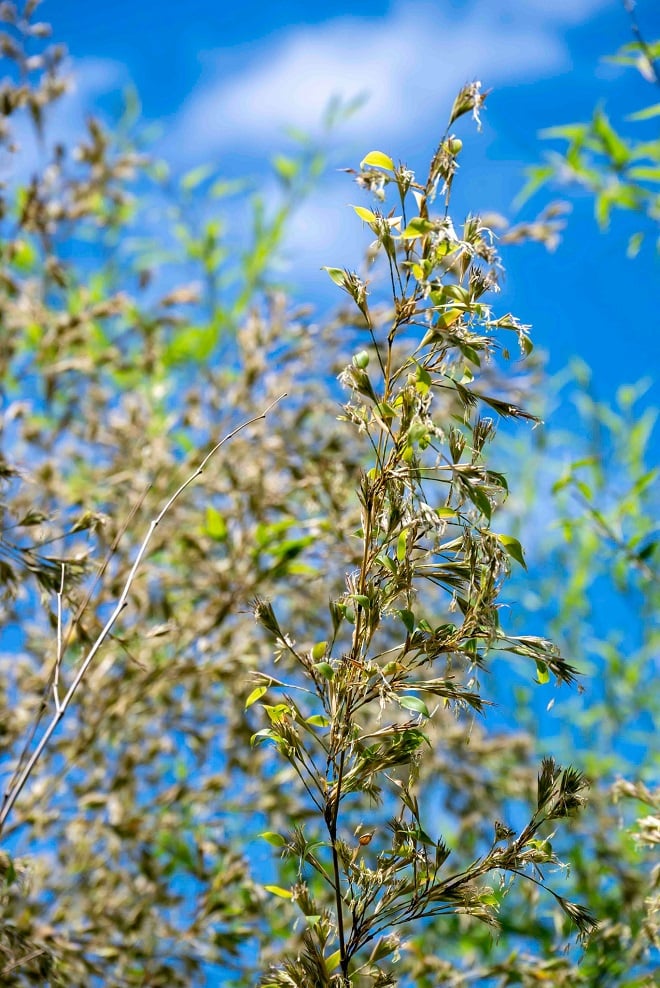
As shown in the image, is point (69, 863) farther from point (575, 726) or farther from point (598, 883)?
point (575, 726)

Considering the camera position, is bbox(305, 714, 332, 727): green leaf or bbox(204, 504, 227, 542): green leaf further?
bbox(204, 504, 227, 542): green leaf

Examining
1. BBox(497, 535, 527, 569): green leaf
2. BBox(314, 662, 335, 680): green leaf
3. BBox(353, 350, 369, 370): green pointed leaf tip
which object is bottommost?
BBox(314, 662, 335, 680): green leaf

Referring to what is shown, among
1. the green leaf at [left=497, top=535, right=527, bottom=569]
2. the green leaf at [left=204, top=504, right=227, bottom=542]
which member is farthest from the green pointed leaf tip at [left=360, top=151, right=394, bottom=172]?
the green leaf at [left=204, top=504, right=227, bottom=542]

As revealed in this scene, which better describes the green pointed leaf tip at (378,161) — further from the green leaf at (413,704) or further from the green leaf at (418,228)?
the green leaf at (413,704)

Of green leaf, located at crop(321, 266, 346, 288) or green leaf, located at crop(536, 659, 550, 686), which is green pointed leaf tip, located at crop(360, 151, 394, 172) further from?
green leaf, located at crop(536, 659, 550, 686)

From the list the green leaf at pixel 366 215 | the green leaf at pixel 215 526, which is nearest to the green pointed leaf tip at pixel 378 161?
the green leaf at pixel 366 215

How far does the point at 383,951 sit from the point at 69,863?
159 cm

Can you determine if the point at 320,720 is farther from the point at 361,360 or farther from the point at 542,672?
the point at 361,360

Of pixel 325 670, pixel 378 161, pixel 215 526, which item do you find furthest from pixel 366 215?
pixel 215 526

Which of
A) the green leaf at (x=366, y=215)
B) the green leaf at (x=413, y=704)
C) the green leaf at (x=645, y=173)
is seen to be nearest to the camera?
the green leaf at (x=413, y=704)

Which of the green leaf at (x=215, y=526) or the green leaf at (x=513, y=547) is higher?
the green leaf at (x=215, y=526)

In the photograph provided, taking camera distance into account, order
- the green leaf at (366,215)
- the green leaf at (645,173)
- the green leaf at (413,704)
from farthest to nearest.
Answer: the green leaf at (645,173), the green leaf at (366,215), the green leaf at (413,704)

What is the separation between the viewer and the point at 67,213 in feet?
8.25

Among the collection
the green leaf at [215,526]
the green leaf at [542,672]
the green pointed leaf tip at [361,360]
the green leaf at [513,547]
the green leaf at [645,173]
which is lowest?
the green leaf at [542,672]
